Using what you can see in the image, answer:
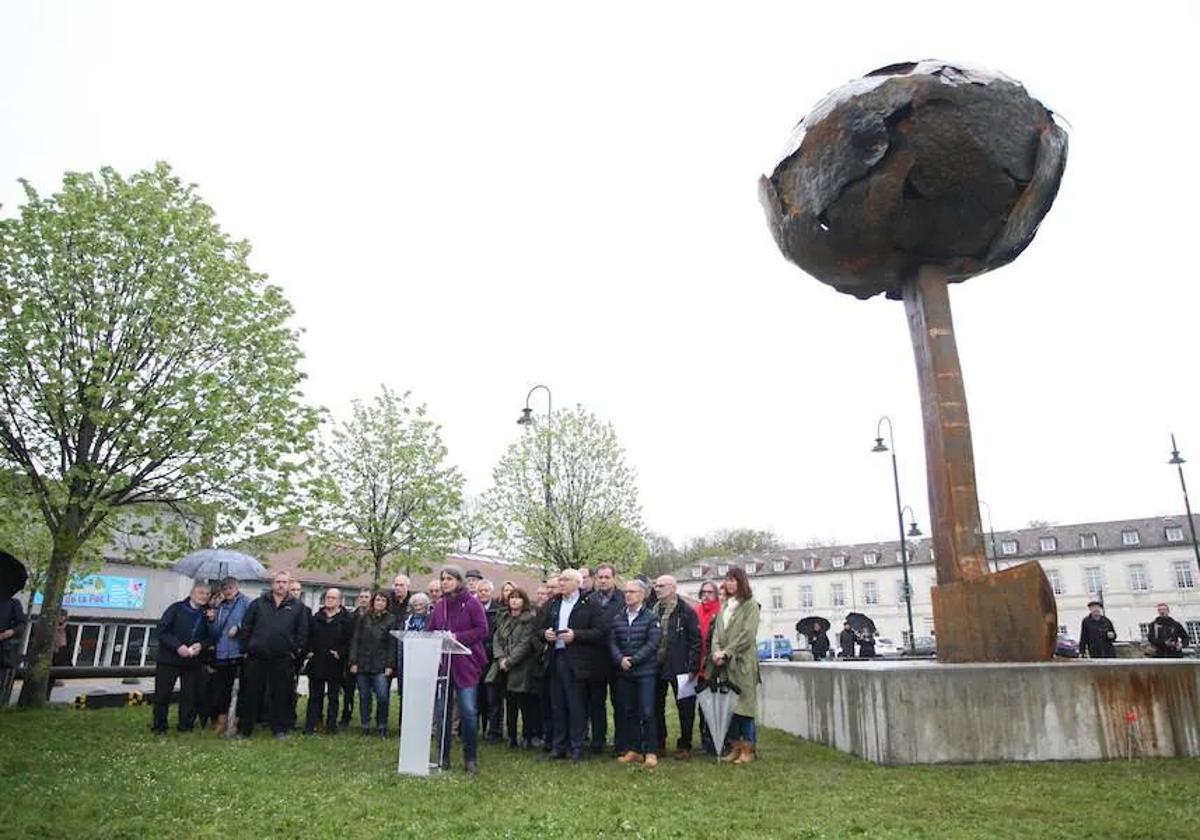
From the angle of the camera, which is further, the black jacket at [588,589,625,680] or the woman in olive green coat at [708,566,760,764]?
the black jacket at [588,589,625,680]

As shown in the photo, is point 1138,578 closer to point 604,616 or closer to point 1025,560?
point 1025,560

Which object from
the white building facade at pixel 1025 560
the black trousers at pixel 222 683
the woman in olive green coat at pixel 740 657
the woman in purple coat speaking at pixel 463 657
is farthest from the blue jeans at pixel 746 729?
the white building facade at pixel 1025 560

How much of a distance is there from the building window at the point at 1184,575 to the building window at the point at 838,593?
77.6ft

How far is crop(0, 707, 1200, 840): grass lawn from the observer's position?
518 cm

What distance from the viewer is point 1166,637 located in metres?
A: 15.3

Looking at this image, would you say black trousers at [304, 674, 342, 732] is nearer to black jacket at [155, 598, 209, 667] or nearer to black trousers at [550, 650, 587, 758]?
black jacket at [155, 598, 209, 667]

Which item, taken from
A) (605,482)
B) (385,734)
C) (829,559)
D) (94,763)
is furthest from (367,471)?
(829,559)

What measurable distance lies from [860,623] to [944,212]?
75.8 ft

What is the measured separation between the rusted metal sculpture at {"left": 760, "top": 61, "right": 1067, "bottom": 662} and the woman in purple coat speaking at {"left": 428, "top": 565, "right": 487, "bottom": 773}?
5.27 meters

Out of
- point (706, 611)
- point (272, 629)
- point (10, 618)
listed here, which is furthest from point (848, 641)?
point (10, 618)

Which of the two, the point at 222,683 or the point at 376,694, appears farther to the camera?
the point at 222,683

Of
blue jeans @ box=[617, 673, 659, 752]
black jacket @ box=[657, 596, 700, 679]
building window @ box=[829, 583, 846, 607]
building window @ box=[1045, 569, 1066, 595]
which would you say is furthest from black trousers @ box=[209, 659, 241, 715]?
building window @ box=[1045, 569, 1066, 595]

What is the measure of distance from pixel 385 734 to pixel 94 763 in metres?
3.57

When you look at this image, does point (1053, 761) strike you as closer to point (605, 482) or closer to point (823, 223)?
point (823, 223)
